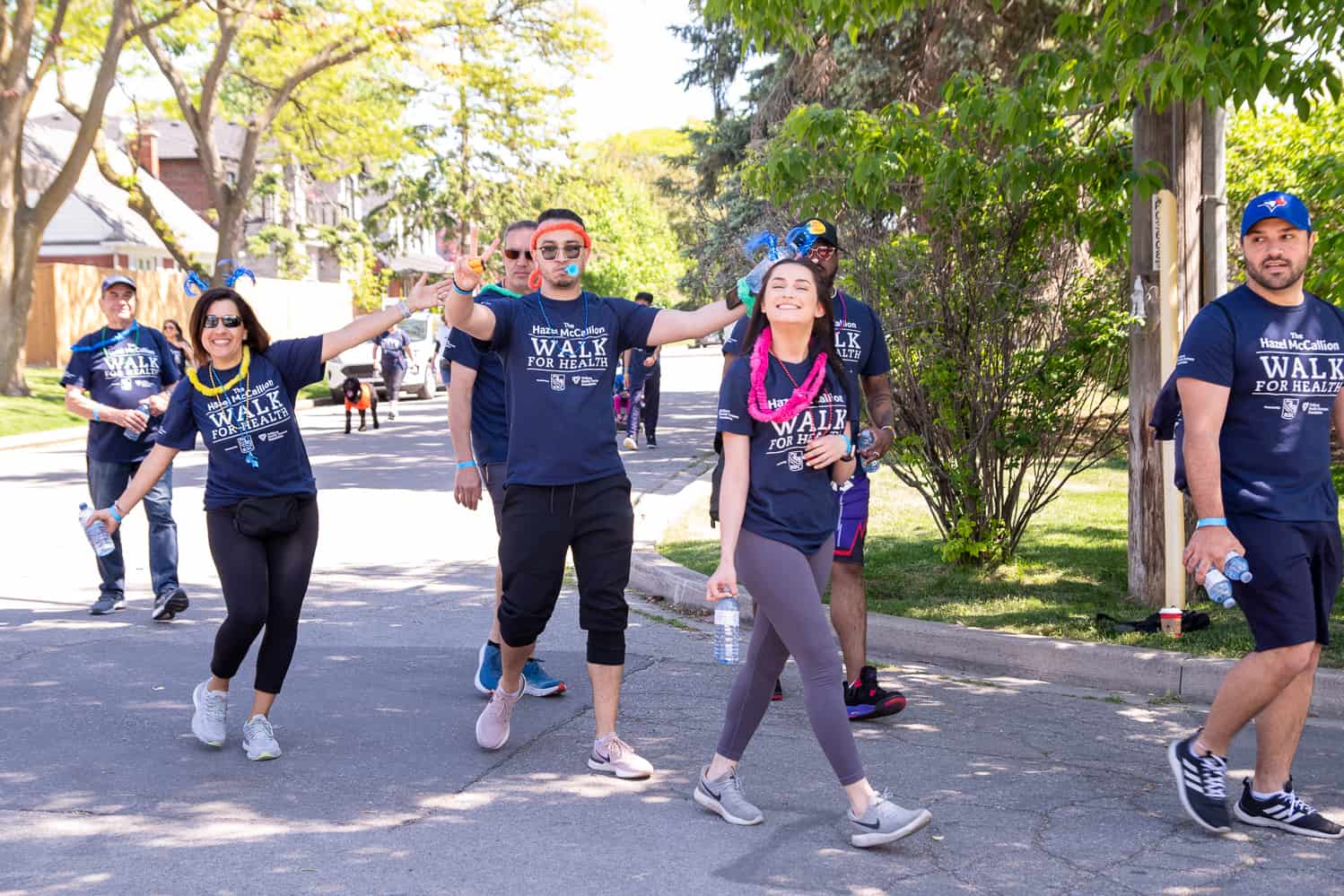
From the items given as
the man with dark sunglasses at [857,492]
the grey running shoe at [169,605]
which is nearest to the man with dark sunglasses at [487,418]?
the man with dark sunglasses at [857,492]

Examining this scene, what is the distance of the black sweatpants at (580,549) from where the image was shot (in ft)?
17.8

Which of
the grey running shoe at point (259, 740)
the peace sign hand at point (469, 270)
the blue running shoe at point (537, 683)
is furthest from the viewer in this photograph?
the blue running shoe at point (537, 683)

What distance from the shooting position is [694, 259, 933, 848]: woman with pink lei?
4660 mm

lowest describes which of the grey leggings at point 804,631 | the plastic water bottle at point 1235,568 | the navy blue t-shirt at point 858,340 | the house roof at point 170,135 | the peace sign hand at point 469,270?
the grey leggings at point 804,631

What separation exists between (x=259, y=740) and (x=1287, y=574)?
144 inches

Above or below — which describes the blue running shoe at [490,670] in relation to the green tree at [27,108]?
below

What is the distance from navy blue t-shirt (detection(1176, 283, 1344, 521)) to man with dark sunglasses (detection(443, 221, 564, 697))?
287 centimetres

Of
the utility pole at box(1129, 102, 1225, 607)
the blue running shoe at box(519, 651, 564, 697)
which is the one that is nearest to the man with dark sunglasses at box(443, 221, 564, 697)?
the blue running shoe at box(519, 651, 564, 697)

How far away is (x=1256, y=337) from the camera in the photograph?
4641mm

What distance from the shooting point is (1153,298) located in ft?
26.5

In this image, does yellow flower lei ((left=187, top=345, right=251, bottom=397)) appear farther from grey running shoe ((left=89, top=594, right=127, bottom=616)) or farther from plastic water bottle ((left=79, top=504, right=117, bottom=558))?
grey running shoe ((left=89, top=594, right=127, bottom=616))

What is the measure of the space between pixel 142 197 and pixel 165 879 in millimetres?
30319

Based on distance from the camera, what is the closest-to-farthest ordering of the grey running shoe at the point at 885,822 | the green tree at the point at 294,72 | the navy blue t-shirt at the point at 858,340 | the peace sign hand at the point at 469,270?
1. the grey running shoe at the point at 885,822
2. the peace sign hand at the point at 469,270
3. the navy blue t-shirt at the point at 858,340
4. the green tree at the point at 294,72

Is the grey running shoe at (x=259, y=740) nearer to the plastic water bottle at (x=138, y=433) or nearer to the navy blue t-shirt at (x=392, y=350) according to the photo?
the plastic water bottle at (x=138, y=433)
